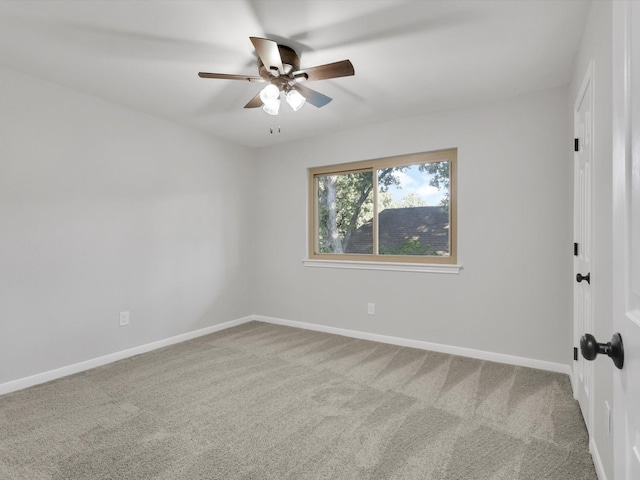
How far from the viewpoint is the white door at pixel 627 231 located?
59cm

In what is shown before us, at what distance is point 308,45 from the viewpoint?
7.39 feet

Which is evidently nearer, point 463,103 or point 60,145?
point 60,145

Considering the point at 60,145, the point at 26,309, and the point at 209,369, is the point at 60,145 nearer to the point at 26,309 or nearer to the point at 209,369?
the point at 26,309

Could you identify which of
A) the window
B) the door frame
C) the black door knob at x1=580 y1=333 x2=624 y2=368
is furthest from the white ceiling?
the black door knob at x1=580 y1=333 x2=624 y2=368

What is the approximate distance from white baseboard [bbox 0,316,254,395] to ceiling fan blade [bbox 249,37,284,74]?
2844 millimetres

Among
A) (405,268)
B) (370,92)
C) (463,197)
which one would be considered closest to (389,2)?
(370,92)

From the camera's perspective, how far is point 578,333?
2383 mm

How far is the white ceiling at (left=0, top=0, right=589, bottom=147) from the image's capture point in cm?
192

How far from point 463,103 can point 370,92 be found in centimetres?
93

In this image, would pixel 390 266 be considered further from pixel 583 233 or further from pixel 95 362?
pixel 95 362

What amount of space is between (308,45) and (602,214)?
1901 millimetres

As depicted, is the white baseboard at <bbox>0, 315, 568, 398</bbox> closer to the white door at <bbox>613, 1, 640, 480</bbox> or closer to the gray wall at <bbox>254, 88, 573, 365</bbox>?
the gray wall at <bbox>254, 88, 573, 365</bbox>

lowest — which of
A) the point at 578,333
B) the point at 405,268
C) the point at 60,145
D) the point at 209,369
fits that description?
the point at 209,369

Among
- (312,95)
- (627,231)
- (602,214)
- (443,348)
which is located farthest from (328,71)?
(443,348)
